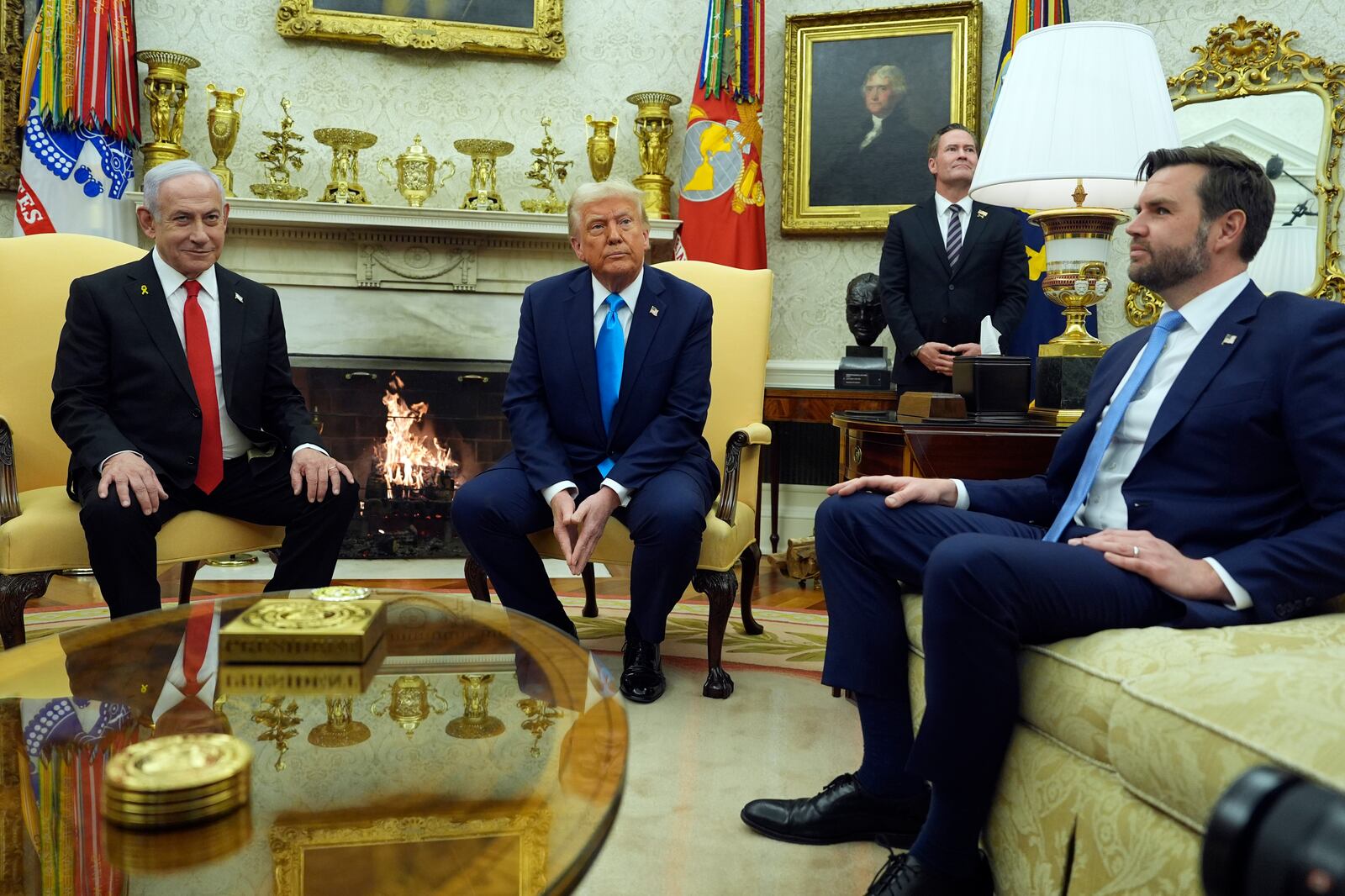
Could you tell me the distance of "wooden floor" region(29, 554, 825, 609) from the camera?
12.6 ft

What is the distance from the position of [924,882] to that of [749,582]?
1.84 metres

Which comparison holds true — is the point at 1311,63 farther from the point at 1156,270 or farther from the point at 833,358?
A: the point at 1156,270

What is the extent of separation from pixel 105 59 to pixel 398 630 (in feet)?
12.2

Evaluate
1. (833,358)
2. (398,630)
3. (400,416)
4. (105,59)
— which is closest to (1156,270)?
(398,630)

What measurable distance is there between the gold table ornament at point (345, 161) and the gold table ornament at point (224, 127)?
0.35 metres

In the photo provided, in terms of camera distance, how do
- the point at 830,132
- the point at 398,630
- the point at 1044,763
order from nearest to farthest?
the point at 1044,763, the point at 398,630, the point at 830,132

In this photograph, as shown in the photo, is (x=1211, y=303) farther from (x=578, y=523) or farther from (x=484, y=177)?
(x=484, y=177)

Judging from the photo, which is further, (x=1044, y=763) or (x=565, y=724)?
(x=1044, y=763)

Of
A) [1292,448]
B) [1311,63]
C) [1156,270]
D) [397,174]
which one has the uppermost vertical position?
[1311,63]

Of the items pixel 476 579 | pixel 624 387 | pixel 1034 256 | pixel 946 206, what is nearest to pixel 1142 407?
pixel 624 387

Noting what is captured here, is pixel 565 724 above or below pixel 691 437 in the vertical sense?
below

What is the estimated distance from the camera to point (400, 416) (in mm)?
4750

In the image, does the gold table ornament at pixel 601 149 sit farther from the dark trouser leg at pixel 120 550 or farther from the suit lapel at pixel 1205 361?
the suit lapel at pixel 1205 361

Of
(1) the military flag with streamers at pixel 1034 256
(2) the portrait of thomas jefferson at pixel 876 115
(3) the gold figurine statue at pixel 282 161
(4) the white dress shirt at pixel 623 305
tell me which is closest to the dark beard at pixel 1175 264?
(4) the white dress shirt at pixel 623 305
